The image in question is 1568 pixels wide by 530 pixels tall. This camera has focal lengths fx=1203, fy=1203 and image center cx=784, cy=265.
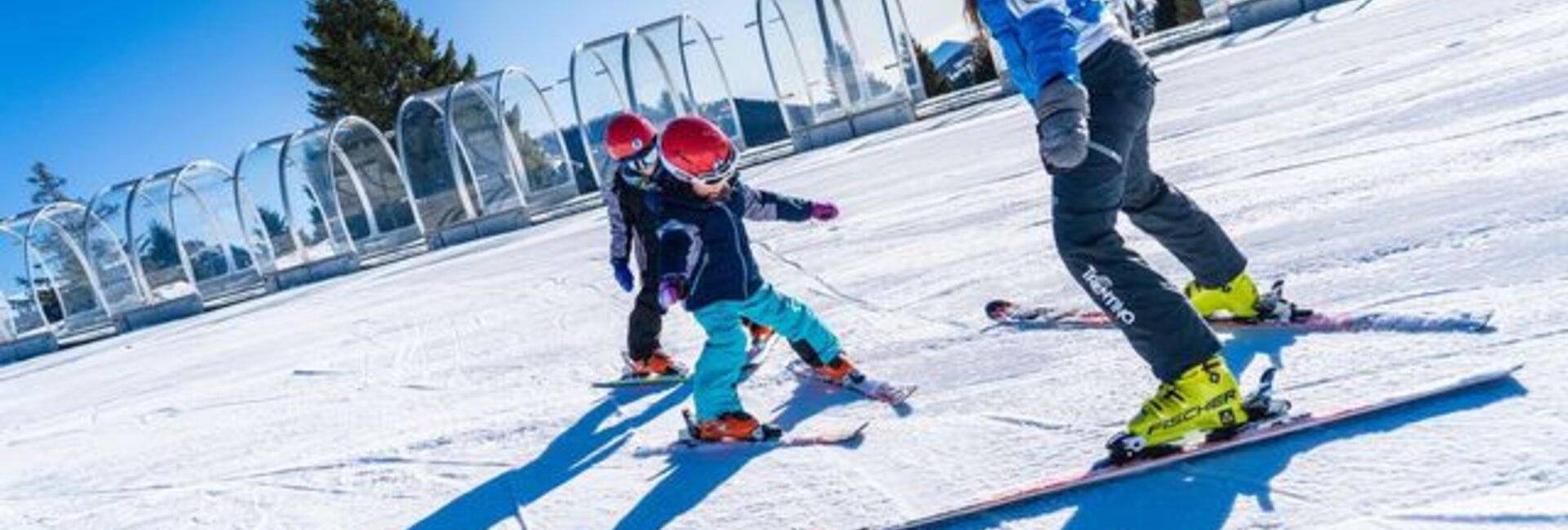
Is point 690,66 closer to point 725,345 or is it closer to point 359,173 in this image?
point 359,173

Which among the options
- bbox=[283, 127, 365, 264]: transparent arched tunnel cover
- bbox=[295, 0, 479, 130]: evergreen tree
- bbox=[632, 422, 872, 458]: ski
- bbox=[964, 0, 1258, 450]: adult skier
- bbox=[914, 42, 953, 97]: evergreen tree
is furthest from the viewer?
bbox=[295, 0, 479, 130]: evergreen tree

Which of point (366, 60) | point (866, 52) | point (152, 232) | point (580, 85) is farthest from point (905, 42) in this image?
point (366, 60)

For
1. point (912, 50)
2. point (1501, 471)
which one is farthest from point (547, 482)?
point (912, 50)

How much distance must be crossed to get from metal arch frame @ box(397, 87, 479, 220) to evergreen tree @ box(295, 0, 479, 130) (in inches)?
884

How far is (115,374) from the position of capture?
12812 millimetres

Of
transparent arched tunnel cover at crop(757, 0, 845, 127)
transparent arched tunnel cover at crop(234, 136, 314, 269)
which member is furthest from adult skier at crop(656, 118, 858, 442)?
transparent arched tunnel cover at crop(234, 136, 314, 269)

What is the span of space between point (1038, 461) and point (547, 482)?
195cm

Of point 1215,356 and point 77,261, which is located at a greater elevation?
point 77,261

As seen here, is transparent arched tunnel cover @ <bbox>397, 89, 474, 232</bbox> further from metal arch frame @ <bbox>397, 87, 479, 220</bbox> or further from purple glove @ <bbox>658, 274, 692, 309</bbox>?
purple glove @ <bbox>658, 274, 692, 309</bbox>

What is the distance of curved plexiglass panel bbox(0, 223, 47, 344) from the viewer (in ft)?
73.7

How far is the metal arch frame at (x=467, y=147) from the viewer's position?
2284cm

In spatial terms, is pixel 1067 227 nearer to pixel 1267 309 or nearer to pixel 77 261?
pixel 1267 309

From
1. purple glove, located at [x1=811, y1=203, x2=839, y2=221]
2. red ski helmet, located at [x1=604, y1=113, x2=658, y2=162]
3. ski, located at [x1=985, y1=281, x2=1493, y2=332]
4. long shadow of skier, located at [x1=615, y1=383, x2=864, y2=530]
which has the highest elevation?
red ski helmet, located at [x1=604, y1=113, x2=658, y2=162]

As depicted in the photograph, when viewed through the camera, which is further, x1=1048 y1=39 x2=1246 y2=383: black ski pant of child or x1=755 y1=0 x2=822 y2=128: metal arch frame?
x1=755 y1=0 x2=822 y2=128: metal arch frame
